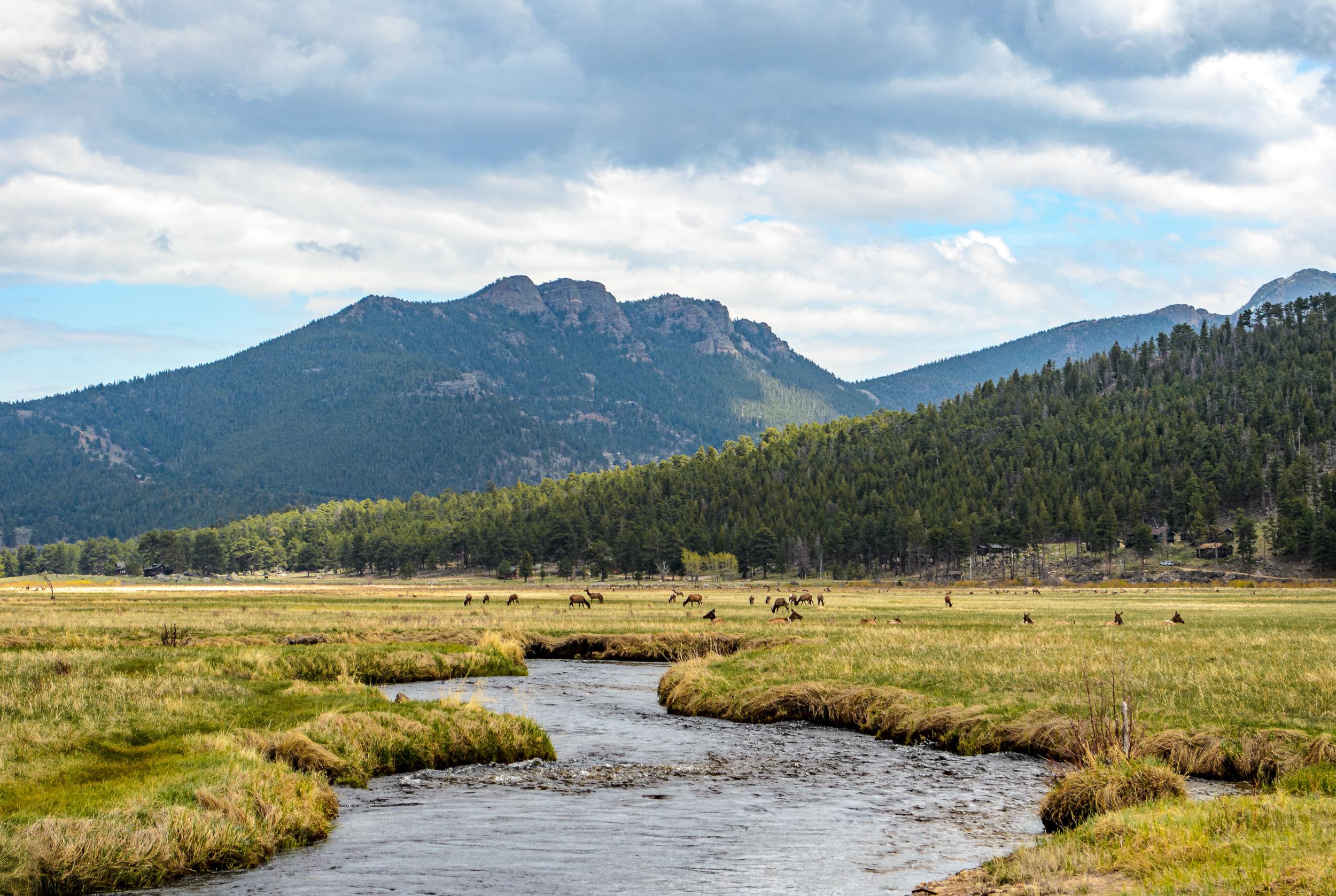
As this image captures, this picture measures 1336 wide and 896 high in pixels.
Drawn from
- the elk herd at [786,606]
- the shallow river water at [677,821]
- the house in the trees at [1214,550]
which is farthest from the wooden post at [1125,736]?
the house in the trees at [1214,550]

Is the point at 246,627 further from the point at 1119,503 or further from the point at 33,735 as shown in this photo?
the point at 1119,503

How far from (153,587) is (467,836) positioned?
536 feet

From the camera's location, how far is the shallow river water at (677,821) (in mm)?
16562

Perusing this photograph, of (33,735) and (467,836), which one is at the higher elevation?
(33,735)

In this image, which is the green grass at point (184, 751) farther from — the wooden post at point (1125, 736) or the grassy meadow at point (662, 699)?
the wooden post at point (1125, 736)

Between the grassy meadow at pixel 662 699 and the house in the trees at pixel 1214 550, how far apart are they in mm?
120054

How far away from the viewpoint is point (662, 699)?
1501 inches

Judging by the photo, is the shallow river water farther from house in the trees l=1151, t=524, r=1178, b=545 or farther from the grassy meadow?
house in the trees l=1151, t=524, r=1178, b=545

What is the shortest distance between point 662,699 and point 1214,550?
545 ft

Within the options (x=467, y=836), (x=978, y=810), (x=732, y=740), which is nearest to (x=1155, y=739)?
(x=978, y=810)

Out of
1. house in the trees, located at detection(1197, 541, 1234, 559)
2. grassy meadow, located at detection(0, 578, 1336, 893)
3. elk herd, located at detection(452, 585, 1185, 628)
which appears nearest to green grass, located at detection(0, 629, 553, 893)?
grassy meadow, located at detection(0, 578, 1336, 893)

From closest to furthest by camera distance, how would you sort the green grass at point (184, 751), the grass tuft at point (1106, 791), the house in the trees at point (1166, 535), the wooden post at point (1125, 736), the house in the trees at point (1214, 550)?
the green grass at point (184, 751) → the grass tuft at point (1106, 791) → the wooden post at point (1125, 736) → the house in the trees at point (1214, 550) → the house in the trees at point (1166, 535)

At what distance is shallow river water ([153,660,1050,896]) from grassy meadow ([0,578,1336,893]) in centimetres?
123

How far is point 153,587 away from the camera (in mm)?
161375
